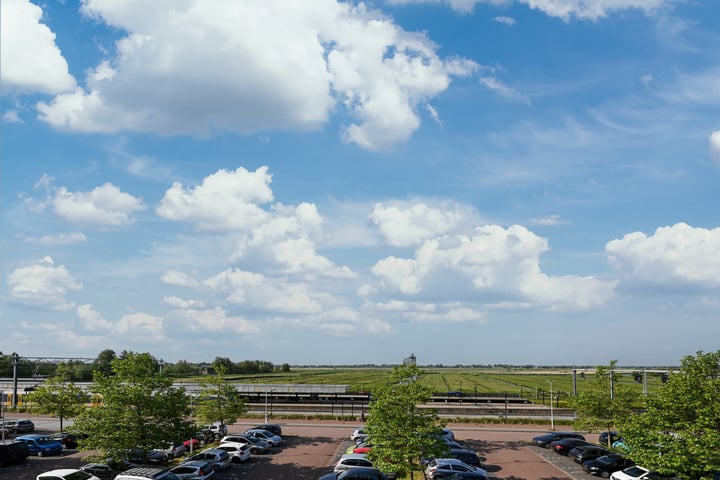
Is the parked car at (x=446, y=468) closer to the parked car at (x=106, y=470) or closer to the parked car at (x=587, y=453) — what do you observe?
the parked car at (x=587, y=453)

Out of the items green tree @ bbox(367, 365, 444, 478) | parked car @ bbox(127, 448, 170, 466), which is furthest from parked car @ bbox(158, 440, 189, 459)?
green tree @ bbox(367, 365, 444, 478)

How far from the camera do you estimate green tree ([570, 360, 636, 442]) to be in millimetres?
44844

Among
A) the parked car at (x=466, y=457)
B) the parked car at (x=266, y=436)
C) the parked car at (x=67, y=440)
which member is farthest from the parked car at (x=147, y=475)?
the parked car at (x=67, y=440)

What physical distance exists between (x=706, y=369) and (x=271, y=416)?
49158mm

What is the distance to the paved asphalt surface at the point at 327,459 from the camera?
36594mm

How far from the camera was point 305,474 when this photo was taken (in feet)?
119

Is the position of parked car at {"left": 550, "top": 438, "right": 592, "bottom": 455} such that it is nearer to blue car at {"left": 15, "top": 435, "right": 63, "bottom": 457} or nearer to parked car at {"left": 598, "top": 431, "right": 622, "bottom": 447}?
parked car at {"left": 598, "top": 431, "right": 622, "bottom": 447}

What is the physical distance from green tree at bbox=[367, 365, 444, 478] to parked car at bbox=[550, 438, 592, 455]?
18153mm

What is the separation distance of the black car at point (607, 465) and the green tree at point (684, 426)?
380 inches

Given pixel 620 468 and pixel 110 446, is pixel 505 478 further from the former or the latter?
pixel 110 446

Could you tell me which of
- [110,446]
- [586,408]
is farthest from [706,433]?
[110,446]

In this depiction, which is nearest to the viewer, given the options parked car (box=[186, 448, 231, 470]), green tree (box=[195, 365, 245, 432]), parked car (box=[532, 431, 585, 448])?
parked car (box=[186, 448, 231, 470])

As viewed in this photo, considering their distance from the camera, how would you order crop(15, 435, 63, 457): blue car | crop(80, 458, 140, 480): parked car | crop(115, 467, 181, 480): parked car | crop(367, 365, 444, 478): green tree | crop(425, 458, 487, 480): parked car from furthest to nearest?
crop(15, 435, 63, 457): blue car < crop(80, 458, 140, 480): parked car < crop(425, 458, 487, 480): parked car < crop(367, 365, 444, 478): green tree < crop(115, 467, 181, 480): parked car

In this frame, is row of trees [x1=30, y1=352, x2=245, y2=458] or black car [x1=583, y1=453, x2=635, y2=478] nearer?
row of trees [x1=30, y1=352, x2=245, y2=458]
